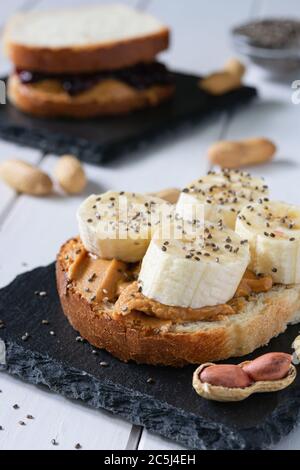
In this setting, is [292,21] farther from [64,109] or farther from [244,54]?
[64,109]

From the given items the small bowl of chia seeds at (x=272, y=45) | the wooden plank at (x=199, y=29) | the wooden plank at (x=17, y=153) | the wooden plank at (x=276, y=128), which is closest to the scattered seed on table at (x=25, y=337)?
the wooden plank at (x=17, y=153)

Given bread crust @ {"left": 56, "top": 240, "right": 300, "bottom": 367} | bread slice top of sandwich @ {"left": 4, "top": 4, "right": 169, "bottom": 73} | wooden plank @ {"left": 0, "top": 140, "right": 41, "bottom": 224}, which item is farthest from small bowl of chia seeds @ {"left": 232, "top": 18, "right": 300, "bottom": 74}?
bread crust @ {"left": 56, "top": 240, "right": 300, "bottom": 367}

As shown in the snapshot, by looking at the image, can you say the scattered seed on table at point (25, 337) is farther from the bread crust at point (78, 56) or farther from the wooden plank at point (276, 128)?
the bread crust at point (78, 56)

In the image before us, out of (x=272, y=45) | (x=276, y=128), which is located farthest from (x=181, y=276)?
(x=272, y=45)

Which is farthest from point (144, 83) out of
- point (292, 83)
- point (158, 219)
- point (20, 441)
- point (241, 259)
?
point (20, 441)

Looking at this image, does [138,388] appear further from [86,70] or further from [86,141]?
[86,70]

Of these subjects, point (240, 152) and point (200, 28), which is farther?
point (200, 28)
